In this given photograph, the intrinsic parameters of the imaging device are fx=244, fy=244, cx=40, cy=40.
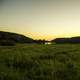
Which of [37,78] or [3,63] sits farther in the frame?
[3,63]

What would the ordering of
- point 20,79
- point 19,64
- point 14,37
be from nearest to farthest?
point 20,79 → point 19,64 → point 14,37

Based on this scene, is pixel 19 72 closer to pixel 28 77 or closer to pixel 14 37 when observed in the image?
pixel 28 77

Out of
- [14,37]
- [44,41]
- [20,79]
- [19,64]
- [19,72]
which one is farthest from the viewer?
[14,37]

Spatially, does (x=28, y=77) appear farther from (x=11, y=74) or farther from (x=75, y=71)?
(x=75, y=71)

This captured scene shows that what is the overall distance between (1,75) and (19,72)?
171cm

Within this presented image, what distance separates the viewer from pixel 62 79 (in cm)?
1287

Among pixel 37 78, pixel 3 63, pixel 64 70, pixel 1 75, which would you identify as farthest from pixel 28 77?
pixel 3 63

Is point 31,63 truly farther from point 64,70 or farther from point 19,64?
point 64,70

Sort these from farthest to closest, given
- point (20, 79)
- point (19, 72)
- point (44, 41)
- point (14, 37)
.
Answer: point (14, 37) < point (44, 41) < point (19, 72) < point (20, 79)

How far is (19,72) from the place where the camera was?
1427 cm

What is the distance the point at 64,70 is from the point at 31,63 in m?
2.59

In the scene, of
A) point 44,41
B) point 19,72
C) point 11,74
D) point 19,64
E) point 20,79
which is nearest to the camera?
point 20,79

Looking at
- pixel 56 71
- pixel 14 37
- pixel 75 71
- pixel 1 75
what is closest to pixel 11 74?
pixel 1 75

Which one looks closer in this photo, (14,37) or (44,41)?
(44,41)
